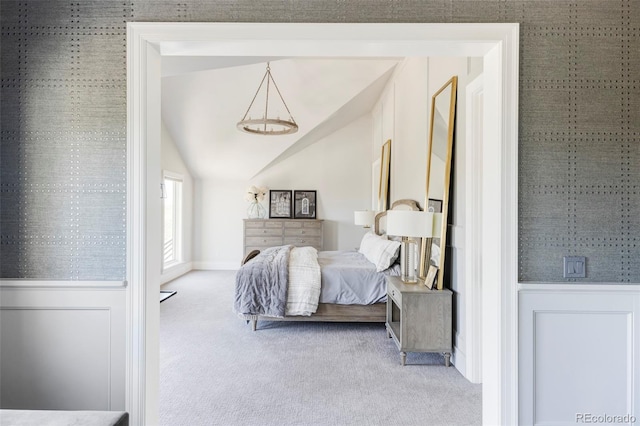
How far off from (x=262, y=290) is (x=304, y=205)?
3983 millimetres

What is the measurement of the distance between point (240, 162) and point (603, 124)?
21.1 feet

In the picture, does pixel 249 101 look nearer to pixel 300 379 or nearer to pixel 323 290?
pixel 323 290

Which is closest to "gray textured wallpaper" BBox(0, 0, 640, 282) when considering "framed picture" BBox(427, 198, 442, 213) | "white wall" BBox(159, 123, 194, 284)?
"framed picture" BBox(427, 198, 442, 213)

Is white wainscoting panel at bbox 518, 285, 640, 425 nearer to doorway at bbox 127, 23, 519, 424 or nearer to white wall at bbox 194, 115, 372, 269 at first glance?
doorway at bbox 127, 23, 519, 424

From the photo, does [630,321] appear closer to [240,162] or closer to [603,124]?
[603,124]

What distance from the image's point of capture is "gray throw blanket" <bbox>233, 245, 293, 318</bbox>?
3.92 metres

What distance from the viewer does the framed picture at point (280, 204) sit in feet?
25.6

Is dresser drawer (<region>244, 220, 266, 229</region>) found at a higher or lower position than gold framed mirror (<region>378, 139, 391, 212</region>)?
lower

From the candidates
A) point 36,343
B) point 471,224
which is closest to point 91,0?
point 36,343

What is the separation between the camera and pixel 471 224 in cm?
283

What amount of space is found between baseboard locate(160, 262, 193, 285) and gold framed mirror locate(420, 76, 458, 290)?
4.80 metres

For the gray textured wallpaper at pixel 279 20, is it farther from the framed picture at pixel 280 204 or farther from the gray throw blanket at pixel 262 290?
the framed picture at pixel 280 204

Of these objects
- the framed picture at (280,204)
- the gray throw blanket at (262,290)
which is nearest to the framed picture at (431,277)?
the gray throw blanket at (262,290)

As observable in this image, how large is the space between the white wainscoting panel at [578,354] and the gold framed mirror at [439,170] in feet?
4.66
